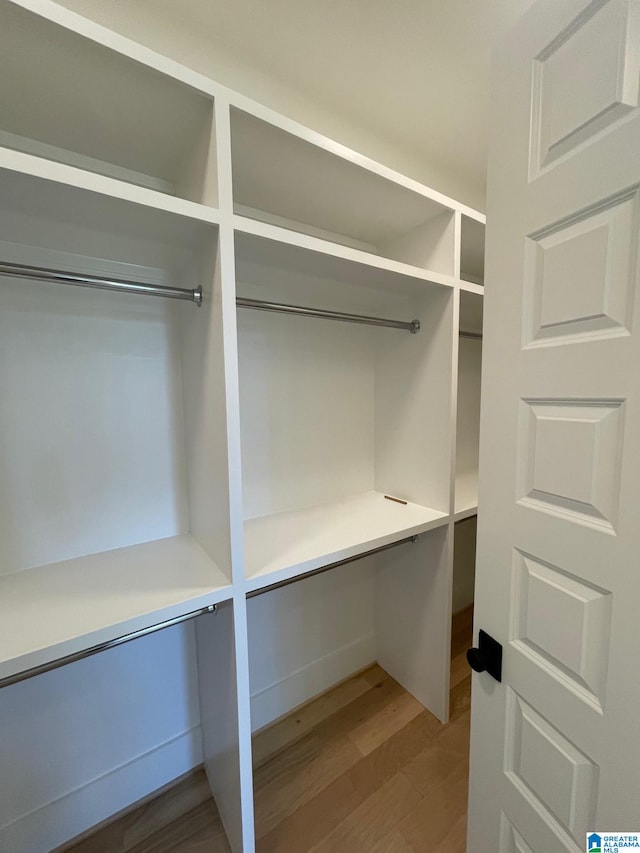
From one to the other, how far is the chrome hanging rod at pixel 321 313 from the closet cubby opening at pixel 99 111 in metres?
0.32

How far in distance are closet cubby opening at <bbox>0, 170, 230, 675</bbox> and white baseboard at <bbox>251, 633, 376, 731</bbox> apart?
0.98 m

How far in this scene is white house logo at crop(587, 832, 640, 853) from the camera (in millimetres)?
570

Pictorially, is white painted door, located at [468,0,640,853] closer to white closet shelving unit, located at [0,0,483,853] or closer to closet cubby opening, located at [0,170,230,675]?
white closet shelving unit, located at [0,0,483,853]

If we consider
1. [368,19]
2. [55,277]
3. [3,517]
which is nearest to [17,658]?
[3,517]

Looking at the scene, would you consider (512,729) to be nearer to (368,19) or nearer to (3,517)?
(3,517)

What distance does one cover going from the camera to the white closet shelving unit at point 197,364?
0.85 meters

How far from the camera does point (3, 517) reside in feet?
3.44

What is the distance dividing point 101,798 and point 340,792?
0.90m

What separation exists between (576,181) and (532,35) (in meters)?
0.34

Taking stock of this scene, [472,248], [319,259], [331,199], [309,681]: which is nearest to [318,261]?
[319,259]

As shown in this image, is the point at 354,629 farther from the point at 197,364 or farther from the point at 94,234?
the point at 94,234

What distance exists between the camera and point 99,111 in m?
0.91

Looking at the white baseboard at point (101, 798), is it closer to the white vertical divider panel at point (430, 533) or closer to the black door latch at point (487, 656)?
the white vertical divider panel at point (430, 533)

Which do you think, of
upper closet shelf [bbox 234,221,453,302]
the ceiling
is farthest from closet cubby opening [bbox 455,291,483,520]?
the ceiling
